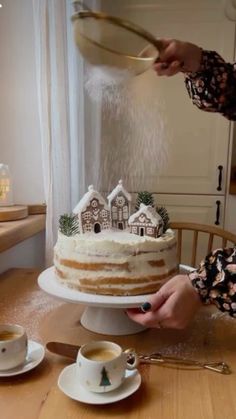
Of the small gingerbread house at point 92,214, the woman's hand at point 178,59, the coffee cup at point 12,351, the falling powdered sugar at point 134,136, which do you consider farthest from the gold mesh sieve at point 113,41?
the falling powdered sugar at point 134,136

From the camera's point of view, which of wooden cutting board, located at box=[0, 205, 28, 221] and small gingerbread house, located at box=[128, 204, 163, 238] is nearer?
small gingerbread house, located at box=[128, 204, 163, 238]

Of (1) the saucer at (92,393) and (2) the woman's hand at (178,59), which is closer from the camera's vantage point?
(1) the saucer at (92,393)

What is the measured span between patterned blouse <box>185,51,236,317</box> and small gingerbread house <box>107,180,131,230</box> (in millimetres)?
267

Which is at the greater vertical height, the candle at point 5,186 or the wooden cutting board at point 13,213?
the candle at point 5,186

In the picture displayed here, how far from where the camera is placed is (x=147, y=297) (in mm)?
728

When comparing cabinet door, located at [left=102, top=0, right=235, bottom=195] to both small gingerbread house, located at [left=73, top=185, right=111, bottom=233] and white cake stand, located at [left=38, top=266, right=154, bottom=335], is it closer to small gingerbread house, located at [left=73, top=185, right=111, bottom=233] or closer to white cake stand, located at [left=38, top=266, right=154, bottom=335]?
small gingerbread house, located at [left=73, top=185, right=111, bottom=233]

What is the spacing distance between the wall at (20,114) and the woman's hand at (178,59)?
2.53 ft

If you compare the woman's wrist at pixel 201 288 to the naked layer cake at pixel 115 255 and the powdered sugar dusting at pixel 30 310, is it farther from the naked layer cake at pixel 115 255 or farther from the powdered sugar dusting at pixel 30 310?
the powdered sugar dusting at pixel 30 310

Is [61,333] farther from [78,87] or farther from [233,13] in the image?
[233,13]

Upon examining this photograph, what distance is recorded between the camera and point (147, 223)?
827 mm

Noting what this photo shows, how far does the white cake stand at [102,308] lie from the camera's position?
28.0 inches

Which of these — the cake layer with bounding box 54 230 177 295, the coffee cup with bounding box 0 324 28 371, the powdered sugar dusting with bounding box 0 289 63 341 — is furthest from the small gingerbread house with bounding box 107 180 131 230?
the coffee cup with bounding box 0 324 28 371

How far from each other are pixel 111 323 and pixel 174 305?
18 cm

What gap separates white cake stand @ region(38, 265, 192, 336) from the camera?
2.33 ft
